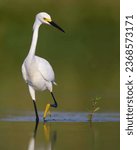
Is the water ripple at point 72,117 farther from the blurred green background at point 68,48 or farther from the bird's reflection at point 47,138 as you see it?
the blurred green background at point 68,48

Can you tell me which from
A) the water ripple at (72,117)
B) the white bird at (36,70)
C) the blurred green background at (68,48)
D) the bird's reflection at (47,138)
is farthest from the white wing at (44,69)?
the bird's reflection at (47,138)

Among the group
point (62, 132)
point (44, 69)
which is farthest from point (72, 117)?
point (62, 132)

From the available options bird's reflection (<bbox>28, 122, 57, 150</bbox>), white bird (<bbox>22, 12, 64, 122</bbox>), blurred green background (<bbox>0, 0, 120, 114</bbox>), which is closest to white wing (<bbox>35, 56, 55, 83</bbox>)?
white bird (<bbox>22, 12, 64, 122</bbox>)

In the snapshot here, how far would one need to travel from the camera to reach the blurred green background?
1341 cm

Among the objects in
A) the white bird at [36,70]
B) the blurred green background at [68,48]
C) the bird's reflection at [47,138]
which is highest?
the blurred green background at [68,48]

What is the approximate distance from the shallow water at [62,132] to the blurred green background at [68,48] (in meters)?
1.24

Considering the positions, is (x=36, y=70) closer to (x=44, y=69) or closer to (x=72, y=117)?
(x=44, y=69)

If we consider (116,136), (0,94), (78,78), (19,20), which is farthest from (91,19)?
(116,136)

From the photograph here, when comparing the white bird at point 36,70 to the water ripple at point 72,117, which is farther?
the white bird at point 36,70

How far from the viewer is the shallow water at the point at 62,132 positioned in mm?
9758

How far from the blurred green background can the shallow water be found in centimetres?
124

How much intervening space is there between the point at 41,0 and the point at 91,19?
1.21 m

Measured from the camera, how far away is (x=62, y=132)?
1049 cm

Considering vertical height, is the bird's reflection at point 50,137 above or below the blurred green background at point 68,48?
below
